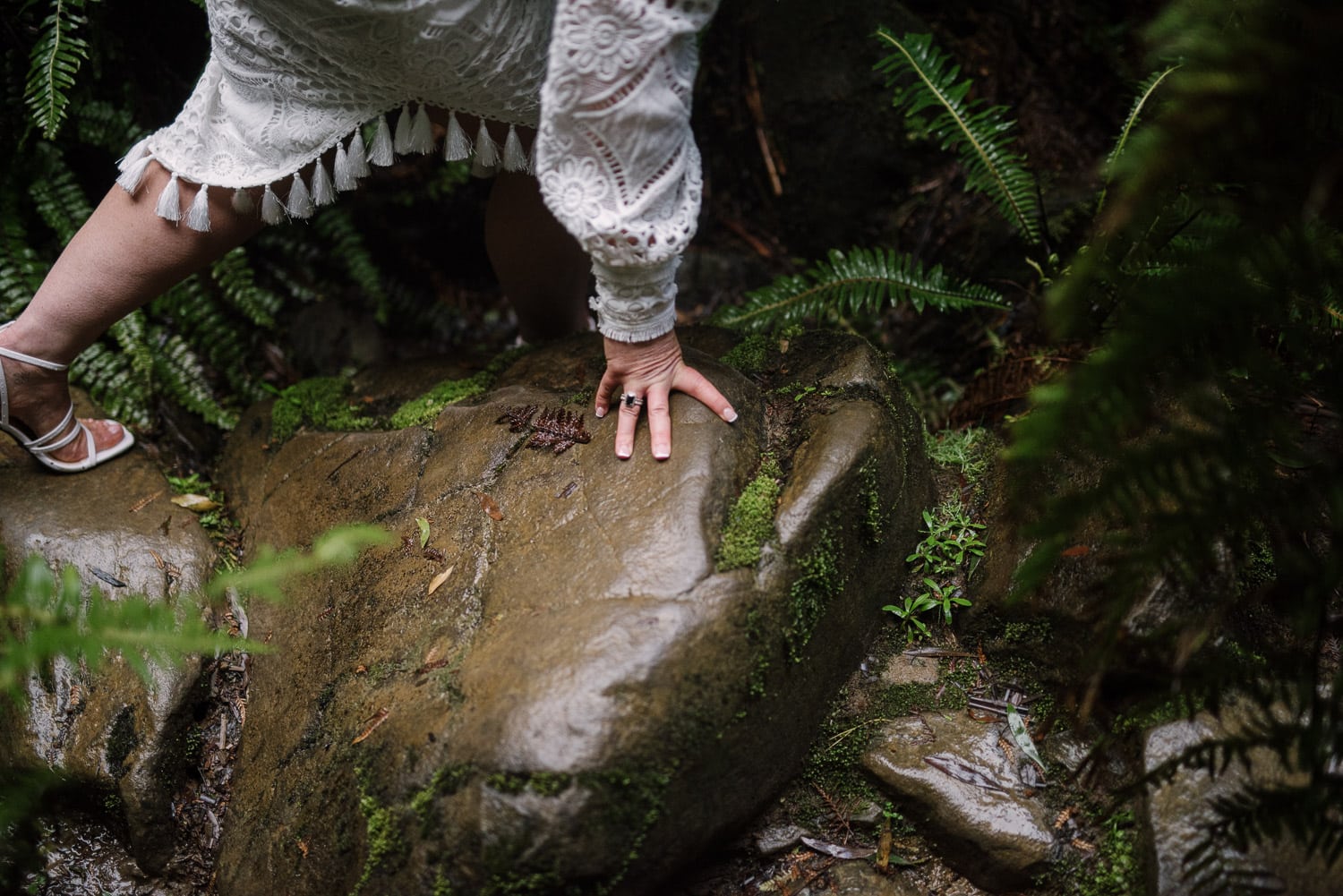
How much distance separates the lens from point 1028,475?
6.01ft

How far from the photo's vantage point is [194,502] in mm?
3020

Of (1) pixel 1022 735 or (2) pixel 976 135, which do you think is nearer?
(1) pixel 1022 735

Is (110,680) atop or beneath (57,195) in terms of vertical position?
beneath

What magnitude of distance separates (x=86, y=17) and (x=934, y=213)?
145 inches

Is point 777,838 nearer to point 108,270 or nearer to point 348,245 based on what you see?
point 108,270

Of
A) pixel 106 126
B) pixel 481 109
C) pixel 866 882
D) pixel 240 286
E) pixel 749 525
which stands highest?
pixel 481 109

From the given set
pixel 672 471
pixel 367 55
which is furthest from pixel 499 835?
pixel 367 55

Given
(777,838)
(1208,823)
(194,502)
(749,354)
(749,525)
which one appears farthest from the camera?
(194,502)

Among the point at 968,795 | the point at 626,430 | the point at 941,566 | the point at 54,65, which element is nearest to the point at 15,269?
the point at 54,65

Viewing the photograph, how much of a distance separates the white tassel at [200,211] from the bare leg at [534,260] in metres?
1.03

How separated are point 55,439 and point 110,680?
0.95m

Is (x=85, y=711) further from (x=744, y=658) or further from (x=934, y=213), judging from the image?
(x=934, y=213)

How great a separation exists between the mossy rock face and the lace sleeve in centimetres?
49

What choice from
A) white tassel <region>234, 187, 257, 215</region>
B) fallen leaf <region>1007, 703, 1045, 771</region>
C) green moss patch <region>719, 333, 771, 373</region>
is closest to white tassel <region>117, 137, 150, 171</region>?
white tassel <region>234, 187, 257, 215</region>
